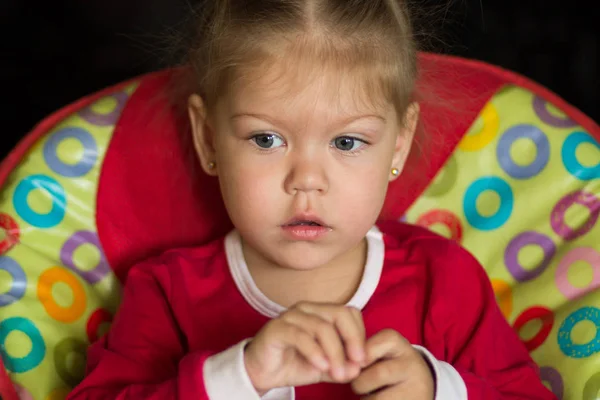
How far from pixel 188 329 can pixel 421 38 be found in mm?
489

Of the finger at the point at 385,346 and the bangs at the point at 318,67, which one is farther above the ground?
the bangs at the point at 318,67

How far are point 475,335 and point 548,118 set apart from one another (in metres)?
0.39

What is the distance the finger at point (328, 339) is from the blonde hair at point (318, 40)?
0.30m

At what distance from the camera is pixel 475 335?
1.10 metres

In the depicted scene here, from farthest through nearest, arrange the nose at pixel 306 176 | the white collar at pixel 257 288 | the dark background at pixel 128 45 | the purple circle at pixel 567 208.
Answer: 1. the dark background at pixel 128 45
2. the purple circle at pixel 567 208
3. the white collar at pixel 257 288
4. the nose at pixel 306 176

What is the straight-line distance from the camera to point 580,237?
1.24 metres

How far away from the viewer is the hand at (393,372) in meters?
0.90

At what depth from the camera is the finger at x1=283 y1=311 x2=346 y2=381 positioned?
2.83 feet

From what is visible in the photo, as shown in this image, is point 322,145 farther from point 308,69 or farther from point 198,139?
point 198,139

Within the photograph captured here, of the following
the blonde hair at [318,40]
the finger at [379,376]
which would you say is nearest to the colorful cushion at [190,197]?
the blonde hair at [318,40]

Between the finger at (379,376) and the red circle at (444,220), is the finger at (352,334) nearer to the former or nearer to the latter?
the finger at (379,376)

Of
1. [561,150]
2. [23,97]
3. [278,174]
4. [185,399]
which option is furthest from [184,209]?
[23,97]

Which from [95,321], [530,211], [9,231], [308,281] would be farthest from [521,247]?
[9,231]

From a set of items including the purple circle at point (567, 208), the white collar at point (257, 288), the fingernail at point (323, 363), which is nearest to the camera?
the fingernail at point (323, 363)
